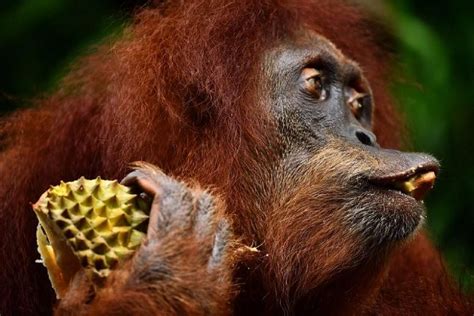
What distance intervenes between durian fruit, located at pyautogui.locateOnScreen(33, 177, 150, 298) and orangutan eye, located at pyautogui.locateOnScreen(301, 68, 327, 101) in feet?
2.24

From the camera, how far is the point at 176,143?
2521 millimetres

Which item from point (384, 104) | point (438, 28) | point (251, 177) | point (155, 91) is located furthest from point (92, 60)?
point (438, 28)

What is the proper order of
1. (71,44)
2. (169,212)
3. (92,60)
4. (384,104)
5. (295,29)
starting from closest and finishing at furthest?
1. (169,212)
2. (295,29)
3. (92,60)
4. (384,104)
5. (71,44)

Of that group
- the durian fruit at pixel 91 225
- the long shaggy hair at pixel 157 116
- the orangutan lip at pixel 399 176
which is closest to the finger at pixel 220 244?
the durian fruit at pixel 91 225

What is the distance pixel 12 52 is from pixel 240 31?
64.3 inches

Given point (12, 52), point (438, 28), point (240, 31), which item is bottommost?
point (438, 28)

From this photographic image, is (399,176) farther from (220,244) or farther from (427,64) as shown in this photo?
(427,64)

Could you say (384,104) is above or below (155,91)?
below

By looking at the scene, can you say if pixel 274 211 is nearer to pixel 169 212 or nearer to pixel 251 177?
pixel 251 177

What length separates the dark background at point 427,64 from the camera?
3.86m

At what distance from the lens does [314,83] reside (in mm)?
2668

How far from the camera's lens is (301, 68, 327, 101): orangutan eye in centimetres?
264

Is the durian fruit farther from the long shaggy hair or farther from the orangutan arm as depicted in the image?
the long shaggy hair

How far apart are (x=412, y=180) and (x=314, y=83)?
0.37m
